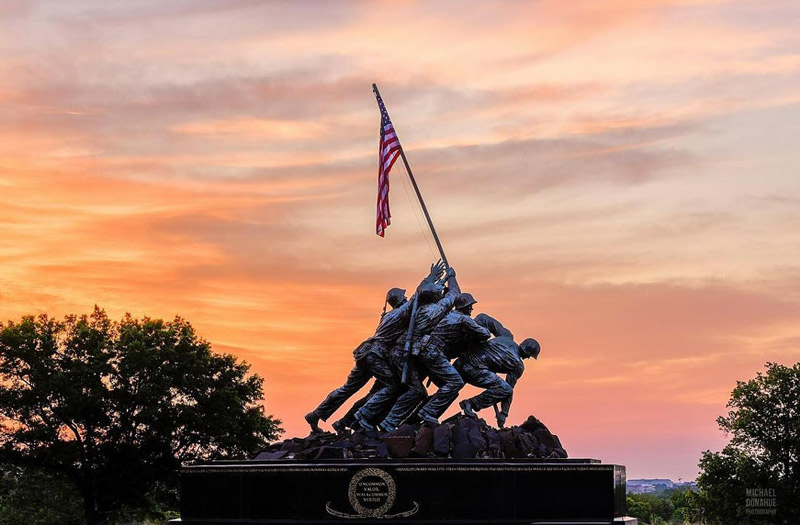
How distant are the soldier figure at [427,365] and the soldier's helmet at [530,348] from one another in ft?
5.64

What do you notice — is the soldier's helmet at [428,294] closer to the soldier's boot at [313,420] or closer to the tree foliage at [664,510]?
the soldier's boot at [313,420]

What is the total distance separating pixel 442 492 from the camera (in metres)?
26.1

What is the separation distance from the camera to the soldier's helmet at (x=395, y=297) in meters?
29.7

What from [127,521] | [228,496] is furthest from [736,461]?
[228,496]

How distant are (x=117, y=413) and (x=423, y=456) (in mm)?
20426

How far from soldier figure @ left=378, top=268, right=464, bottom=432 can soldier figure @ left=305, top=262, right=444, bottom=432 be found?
292mm

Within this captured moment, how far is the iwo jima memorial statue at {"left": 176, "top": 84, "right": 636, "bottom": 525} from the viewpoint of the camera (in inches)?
1026

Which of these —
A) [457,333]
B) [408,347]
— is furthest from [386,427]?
[457,333]

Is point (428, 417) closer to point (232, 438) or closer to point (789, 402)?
point (232, 438)

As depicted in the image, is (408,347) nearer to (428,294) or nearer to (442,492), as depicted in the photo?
(428,294)

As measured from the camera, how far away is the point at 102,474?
44.7 metres

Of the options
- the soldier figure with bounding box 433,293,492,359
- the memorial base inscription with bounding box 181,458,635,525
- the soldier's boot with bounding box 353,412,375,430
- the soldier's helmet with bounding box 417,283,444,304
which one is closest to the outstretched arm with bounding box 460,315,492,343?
the soldier figure with bounding box 433,293,492,359

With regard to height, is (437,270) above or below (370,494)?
above

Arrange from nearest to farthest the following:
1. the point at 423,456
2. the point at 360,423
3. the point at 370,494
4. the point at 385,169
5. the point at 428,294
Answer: the point at 370,494 → the point at 423,456 → the point at 428,294 → the point at 360,423 → the point at 385,169
